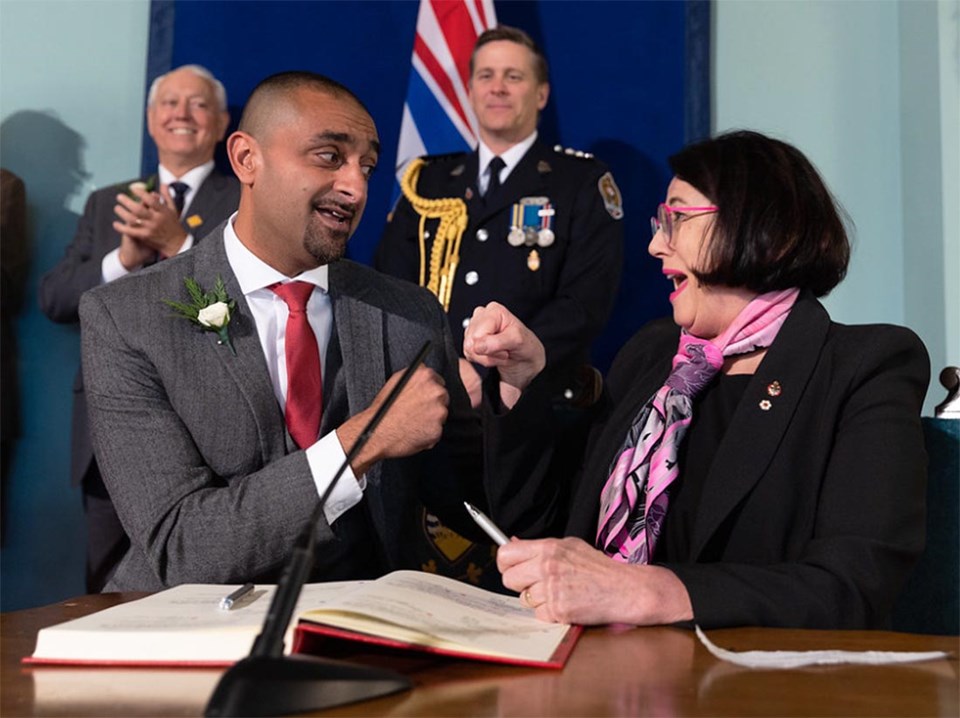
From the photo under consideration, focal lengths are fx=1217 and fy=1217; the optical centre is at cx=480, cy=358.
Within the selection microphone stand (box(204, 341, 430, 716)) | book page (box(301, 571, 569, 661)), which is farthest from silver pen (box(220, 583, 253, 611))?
microphone stand (box(204, 341, 430, 716))

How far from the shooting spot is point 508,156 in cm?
368

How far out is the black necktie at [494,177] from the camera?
3660 millimetres

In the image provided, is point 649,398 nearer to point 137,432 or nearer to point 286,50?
point 137,432

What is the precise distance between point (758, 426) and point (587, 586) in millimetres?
535

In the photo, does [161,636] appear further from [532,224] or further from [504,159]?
[504,159]

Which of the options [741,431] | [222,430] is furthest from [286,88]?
[741,431]

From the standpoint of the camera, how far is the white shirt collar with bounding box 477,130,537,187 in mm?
3672

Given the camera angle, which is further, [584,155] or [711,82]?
[711,82]

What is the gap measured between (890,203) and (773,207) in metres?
2.24

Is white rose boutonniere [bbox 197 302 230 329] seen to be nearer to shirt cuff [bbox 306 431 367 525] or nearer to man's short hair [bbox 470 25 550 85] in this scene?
shirt cuff [bbox 306 431 367 525]

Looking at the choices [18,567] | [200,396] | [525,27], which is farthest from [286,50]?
[200,396]

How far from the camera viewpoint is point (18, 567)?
172 inches

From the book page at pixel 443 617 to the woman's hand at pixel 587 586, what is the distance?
0.08 ft

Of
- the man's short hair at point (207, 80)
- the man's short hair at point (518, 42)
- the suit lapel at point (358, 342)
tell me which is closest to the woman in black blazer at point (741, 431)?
the suit lapel at point (358, 342)
